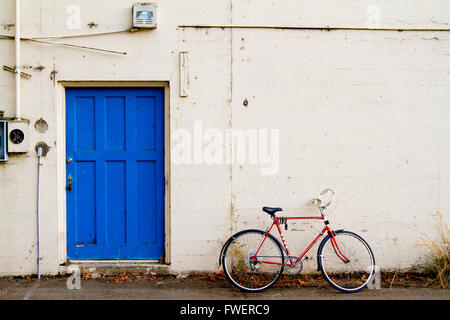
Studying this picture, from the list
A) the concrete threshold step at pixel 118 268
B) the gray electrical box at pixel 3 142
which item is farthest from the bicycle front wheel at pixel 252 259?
the gray electrical box at pixel 3 142

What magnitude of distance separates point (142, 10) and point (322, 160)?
2.95 meters

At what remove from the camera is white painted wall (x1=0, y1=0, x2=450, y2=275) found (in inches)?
223

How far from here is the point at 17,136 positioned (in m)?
5.59

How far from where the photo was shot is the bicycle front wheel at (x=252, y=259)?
532 cm

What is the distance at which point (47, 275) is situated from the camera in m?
5.68

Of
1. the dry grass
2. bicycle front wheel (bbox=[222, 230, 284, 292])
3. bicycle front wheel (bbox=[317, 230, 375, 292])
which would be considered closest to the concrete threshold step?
bicycle front wheel (bbox=[222, 230, 284, 292])

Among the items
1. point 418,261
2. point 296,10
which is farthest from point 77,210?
point 418,261

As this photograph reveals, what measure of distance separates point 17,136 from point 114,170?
4.11 ft

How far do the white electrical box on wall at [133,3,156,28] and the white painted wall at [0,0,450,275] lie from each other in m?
0.14

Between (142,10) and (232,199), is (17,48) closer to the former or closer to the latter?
(142,10)

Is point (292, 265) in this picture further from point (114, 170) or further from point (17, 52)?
point (17, 52)

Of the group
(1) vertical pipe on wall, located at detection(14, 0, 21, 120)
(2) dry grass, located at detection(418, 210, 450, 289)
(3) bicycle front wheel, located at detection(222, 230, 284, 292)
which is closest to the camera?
(3) bicycle front wheel, located at detection(222, 230, 284, 292)

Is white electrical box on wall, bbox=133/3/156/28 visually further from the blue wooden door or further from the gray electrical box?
the gray electrical box

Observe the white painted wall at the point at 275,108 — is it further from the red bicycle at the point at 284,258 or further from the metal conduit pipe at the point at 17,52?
the red bicycle at the point at 284,258
